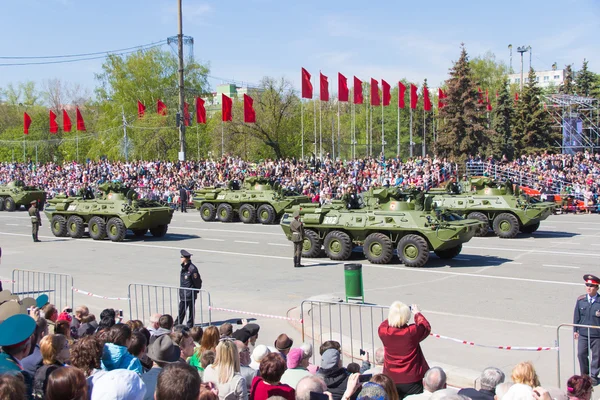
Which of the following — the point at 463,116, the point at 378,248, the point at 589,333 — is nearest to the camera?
the point at 589,333

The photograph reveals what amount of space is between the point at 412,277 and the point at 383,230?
89.7 inches

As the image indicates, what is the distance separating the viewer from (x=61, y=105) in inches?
3622

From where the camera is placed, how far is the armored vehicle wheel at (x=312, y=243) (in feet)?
63.5

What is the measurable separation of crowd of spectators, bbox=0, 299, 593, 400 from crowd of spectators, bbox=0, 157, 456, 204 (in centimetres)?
2510

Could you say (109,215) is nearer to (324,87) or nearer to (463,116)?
(324,87)

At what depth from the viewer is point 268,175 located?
3884 centimetres

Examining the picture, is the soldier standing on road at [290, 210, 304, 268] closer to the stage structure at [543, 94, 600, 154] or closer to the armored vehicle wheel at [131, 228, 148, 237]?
the armored vehicle wheel at [131, 228, 148, 237]

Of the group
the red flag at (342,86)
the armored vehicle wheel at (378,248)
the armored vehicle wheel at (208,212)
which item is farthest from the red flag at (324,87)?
the armored vehicle wheel at (378,248)

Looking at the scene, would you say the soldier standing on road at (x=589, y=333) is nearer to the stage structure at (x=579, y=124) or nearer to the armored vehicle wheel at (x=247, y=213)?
the armored vehicle wheel at (x=247, y=213)

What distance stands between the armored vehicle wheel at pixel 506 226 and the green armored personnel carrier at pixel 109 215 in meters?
11.8

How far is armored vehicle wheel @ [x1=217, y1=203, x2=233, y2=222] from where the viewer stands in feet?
98.2

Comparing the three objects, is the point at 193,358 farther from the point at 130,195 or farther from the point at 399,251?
the point at 130,195

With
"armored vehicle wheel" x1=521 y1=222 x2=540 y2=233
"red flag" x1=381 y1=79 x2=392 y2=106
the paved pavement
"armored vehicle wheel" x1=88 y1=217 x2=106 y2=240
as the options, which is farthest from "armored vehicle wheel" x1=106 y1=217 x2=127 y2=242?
"red flag" x1=381 y1=79 x2=392 y2=106

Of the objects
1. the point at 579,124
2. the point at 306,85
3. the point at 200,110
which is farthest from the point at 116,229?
the point at 579,124
